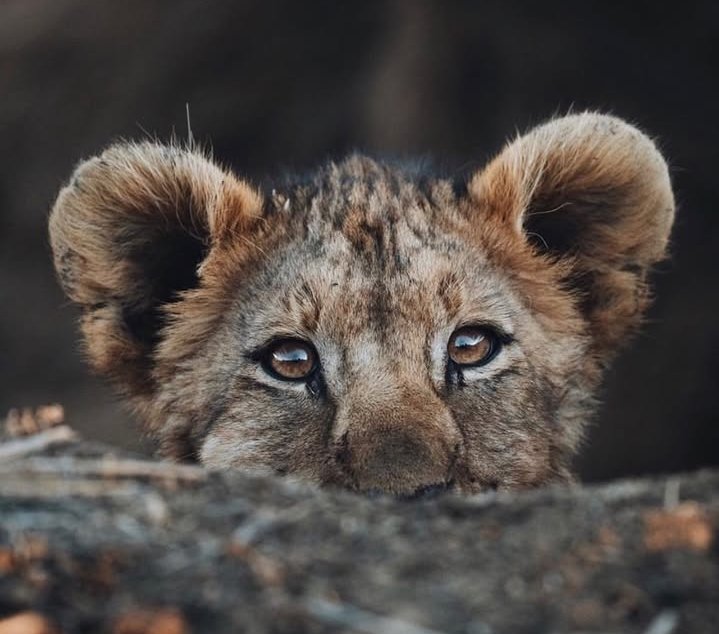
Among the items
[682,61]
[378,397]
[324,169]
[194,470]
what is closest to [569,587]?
[194,470]

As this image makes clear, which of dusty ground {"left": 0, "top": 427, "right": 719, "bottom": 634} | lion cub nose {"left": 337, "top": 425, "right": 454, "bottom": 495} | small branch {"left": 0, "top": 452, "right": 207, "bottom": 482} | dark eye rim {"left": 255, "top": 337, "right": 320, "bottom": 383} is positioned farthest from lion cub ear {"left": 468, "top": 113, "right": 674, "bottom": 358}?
small branch {"left": 0, "top": 452, "right": 207, "bottom": 482}

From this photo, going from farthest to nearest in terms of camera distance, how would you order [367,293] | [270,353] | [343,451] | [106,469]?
[270,353] < [367,293] < [343,451] < [106,469]

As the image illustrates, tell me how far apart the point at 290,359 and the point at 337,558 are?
211 cm

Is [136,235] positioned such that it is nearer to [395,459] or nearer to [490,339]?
[490,339]

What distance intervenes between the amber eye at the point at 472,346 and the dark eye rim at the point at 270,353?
510 millimetres

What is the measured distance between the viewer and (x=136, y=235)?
526 cm

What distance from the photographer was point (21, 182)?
11.3m

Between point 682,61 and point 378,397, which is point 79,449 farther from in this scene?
point 682,61

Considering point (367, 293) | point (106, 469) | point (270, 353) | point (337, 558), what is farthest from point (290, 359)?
point (337, 558)

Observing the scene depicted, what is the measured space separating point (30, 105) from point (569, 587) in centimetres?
926

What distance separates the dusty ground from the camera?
2.55m

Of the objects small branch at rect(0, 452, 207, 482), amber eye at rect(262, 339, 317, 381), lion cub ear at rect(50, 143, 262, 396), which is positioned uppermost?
lion cub ear at rect(50, 143, 262, 396)

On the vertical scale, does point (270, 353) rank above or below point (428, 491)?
above

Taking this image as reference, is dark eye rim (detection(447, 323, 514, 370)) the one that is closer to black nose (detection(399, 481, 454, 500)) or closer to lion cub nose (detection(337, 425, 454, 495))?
lion cub nose (detection(337, 425, 454, 495))
